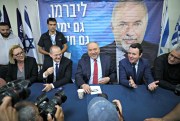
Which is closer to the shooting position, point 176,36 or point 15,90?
point 15,90

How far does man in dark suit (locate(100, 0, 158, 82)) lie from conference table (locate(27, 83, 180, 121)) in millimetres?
1794

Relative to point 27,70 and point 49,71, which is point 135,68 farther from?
point 27,70

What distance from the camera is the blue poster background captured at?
154 inches

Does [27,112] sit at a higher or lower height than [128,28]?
lower

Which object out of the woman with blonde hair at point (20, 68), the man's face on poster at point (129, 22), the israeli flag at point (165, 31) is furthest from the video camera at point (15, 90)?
the israeli flag at point (165, 31)

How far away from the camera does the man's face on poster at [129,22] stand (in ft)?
12.8

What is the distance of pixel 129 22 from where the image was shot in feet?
13.0

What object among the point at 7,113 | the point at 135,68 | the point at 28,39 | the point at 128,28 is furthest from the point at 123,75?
the point at 28,39

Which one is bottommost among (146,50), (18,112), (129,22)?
(18,112)

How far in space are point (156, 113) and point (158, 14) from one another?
256 centimetres

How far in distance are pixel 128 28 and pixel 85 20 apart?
2.80ft

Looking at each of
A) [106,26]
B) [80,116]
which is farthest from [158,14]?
[80,116]

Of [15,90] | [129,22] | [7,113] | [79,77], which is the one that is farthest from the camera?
[129,22]

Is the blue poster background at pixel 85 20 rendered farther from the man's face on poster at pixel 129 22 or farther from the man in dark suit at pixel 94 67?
the man in dark suit at pixel 94 67
